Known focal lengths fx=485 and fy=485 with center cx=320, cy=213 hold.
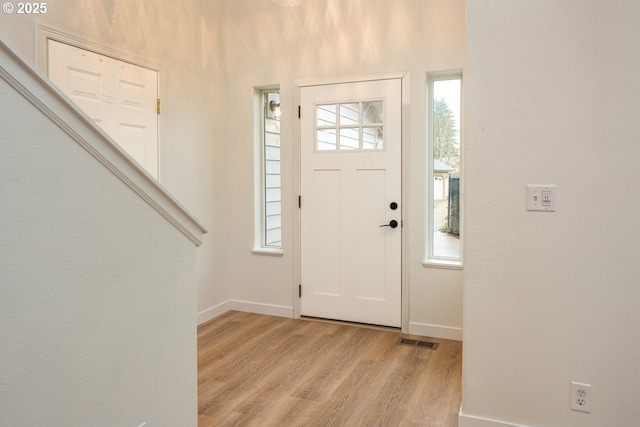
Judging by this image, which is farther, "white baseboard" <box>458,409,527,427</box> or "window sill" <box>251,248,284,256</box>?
"window sill" <box>251,248,284,256</box>

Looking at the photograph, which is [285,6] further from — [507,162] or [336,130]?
[507,162]

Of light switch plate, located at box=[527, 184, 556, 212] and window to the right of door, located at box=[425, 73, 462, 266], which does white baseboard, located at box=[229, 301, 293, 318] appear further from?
light switch plate, located at box=[527, 184, 556, 212]

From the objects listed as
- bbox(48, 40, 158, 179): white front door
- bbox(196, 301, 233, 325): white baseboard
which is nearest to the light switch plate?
bbox(48, 40, 158, 179): white front door

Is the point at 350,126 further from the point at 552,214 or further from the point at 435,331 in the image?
the point at 552,214

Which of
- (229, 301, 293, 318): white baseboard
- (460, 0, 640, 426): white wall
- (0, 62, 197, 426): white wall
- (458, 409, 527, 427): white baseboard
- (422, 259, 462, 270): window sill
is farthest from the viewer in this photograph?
(229, 301, 293, 318): white baseboard

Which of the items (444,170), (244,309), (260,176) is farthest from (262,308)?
(444,170)

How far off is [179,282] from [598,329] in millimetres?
1784

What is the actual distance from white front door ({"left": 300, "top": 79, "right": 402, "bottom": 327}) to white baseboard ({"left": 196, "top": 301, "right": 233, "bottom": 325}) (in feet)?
2.49

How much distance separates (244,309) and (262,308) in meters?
0.20

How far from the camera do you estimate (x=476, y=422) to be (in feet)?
7.62

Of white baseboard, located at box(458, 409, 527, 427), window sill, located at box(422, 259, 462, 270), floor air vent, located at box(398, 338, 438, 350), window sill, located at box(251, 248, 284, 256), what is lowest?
floor air vent, located at box(398, 338, 438, 350)

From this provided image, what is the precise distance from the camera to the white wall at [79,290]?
1.27 m

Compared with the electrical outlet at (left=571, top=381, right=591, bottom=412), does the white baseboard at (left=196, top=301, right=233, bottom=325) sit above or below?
below

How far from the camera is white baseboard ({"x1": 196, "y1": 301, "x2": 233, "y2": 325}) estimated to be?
4.16 meters
